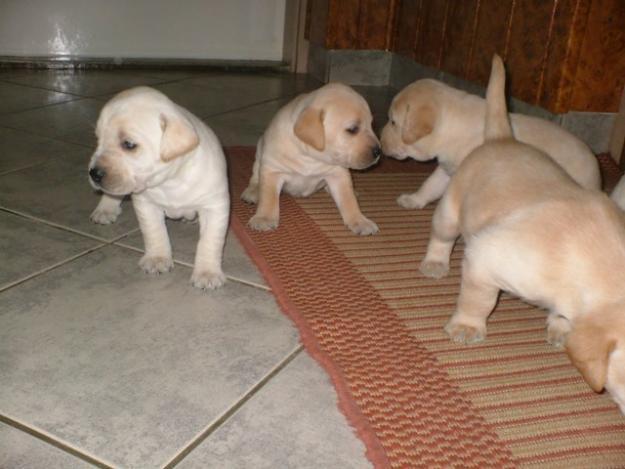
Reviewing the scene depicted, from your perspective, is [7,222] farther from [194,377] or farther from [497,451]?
[497,451]

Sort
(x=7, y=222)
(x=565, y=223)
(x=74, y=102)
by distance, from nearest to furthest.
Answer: (x=565, y=223), (x=7, y=222), (x=74, y=102)

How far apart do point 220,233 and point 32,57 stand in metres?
4.31

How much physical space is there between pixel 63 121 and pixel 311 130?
2381mm

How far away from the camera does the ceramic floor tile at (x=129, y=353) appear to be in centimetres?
153

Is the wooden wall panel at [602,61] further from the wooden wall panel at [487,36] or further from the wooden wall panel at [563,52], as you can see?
the wooden wall panel at [487,36]

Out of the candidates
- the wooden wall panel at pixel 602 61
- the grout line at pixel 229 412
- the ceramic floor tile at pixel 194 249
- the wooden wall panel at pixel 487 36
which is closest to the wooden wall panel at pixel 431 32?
the wooden wall panel at pixel 487 36

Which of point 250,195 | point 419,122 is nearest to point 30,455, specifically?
point 250,195

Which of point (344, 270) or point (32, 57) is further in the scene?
point (32, 57)

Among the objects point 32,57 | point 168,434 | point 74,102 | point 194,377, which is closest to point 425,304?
point 194,377

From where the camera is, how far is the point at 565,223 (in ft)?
5.43

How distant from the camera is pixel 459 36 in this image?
4.71 metres

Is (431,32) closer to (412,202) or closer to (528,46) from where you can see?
(528,46)

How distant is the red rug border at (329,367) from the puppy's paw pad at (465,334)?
1.46 ft

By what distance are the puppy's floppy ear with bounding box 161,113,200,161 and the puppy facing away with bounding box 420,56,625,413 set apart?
944mm
